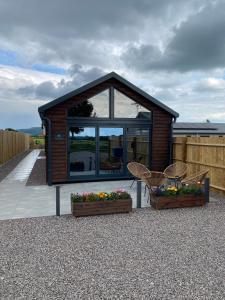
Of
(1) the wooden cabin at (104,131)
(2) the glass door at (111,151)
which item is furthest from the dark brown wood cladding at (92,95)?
(2) the glass door at (111,151)

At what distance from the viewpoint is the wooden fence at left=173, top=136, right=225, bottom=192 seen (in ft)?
26.0

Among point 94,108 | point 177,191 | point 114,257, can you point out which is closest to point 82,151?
point 94,108

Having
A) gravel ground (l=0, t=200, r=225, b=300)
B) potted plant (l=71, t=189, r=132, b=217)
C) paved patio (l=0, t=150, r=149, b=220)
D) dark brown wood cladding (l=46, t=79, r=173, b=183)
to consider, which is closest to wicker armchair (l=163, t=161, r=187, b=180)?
paved patio (l=0, t=150, r=149, b=220)

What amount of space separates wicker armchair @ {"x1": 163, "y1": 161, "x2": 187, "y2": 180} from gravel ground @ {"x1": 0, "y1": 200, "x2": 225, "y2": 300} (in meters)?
2.77

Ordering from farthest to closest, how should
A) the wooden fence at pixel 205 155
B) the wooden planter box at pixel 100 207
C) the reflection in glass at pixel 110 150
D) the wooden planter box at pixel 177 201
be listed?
the reflection in glass at pixel 110 150, the wooden fence at pixel 205 155, the wooden planter box at pixel 177 201, the wooden planter box at pixel 100 207

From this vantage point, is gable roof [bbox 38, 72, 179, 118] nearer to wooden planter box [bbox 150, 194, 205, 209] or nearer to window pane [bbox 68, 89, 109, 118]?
window pane [bbox 68, 89, 109, 118]

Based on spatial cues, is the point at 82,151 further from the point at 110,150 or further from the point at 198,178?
the point at 198,178

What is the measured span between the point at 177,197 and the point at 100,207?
2.02m

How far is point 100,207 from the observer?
234 inches

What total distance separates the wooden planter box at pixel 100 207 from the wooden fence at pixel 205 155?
352 cm

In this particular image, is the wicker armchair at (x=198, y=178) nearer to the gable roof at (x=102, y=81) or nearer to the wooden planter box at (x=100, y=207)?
the wooden planter box at (x=100, y=207)

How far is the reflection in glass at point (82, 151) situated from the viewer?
964cm

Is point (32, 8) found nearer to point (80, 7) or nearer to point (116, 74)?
point (80, 7)

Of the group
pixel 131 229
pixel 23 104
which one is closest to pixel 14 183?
pixel 131 229
